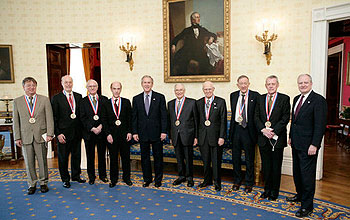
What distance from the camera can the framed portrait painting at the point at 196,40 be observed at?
5.71 metres

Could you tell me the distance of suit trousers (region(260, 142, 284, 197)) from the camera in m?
3.95

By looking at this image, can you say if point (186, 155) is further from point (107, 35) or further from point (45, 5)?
point (45, 5)

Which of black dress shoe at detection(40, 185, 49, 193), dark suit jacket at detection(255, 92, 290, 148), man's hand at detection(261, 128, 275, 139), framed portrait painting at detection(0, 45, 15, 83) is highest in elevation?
framed portrait painting at detection(0, 45, 15, 83)

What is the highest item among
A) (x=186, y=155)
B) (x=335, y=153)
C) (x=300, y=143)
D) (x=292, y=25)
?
(x=292, y=25)

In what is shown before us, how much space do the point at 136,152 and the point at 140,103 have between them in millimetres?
1455

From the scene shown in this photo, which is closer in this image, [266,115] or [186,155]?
[266,115]

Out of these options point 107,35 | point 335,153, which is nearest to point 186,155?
point 107,35

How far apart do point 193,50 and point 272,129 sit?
2768 millimetres

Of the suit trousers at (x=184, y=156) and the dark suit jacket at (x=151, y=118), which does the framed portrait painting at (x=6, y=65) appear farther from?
the suit trousers at (x=184, y=156)

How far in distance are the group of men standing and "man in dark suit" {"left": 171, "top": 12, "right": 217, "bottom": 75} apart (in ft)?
5.35

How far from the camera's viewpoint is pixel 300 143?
11.6ft

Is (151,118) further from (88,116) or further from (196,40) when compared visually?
(196,40)

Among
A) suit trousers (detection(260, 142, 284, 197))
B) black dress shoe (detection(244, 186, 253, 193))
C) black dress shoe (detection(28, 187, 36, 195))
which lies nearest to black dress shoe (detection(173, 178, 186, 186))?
black dress shoe (detection(244, 186, 253, 193))

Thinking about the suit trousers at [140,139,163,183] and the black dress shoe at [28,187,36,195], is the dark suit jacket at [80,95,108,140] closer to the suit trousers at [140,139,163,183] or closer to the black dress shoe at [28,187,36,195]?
the suit trousers at [140,139,163,183]
